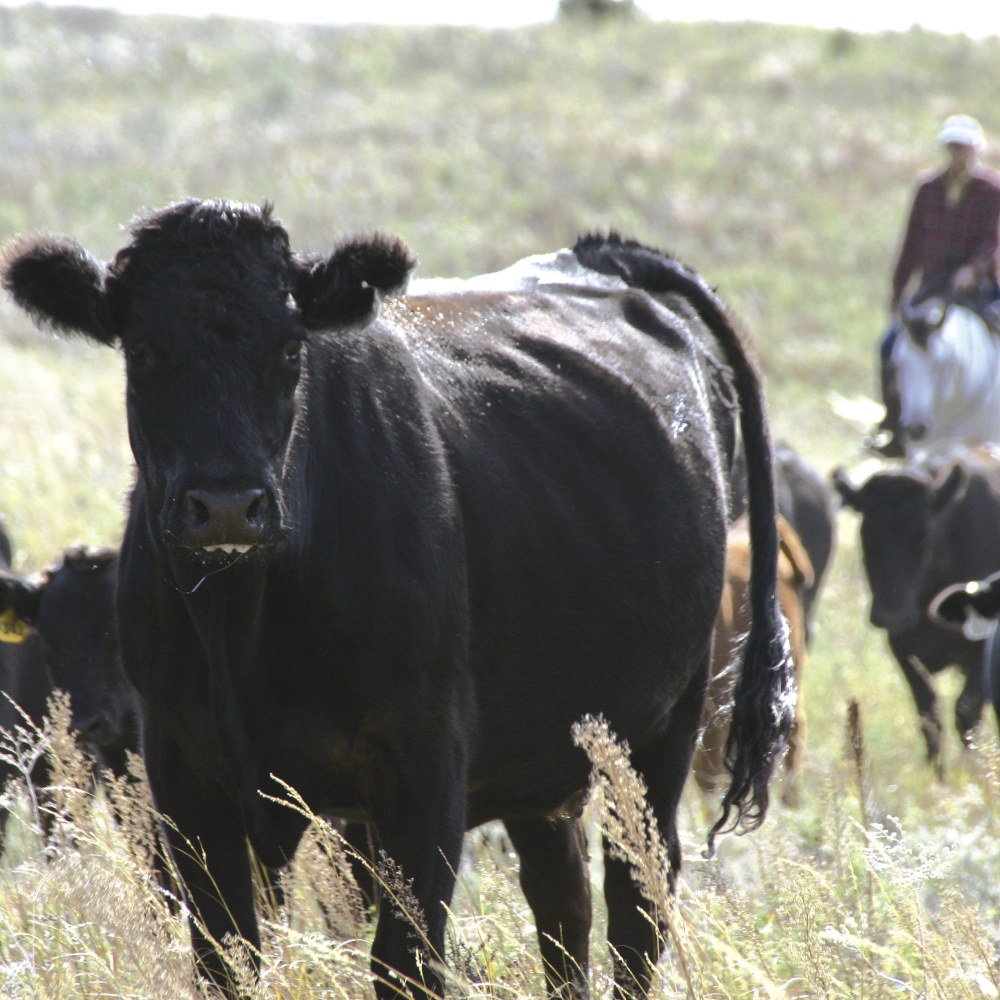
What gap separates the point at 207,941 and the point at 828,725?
6.01 meters

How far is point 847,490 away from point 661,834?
613 cm

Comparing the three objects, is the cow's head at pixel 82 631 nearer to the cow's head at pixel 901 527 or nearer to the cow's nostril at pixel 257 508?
the cow's nostril at pixel 257 508

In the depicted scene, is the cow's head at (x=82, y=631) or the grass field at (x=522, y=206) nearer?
the grass field at (x=522, y=206)

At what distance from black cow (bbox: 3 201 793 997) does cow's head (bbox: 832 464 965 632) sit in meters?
5.68

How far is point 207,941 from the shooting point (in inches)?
152

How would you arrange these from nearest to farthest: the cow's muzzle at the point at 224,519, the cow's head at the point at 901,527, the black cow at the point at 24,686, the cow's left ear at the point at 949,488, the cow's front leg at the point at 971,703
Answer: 1. the cow's muzzle at the point at 224,519
2. the black cow at the point at 24,686
3. the cow's front leg at the point at 971,703
4. the cow's head at the point at 901,527
5. the cow's left ear at the point at 949,488

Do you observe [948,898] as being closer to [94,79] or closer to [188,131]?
[188,131]

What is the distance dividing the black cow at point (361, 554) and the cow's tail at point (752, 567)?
14.1 inches

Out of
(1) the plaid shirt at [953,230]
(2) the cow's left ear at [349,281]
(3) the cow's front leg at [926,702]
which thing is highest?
(2) the cow's left ear at [349,281]

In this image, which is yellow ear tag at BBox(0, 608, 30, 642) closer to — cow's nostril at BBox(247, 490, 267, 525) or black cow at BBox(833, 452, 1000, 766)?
cow's nostril at BBox(247, 490, 267, 525)

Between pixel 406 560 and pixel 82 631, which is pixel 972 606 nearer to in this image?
pixel 82 631

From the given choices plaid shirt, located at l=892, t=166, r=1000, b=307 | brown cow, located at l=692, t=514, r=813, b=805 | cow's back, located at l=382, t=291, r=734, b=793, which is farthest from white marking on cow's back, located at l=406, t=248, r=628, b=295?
plaid shirt, located at l=892, t=166, r=1000, b=307

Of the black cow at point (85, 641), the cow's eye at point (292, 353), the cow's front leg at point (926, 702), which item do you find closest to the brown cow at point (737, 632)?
the cow's front leg at point (926, 702)

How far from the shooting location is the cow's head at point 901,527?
9977 mm
